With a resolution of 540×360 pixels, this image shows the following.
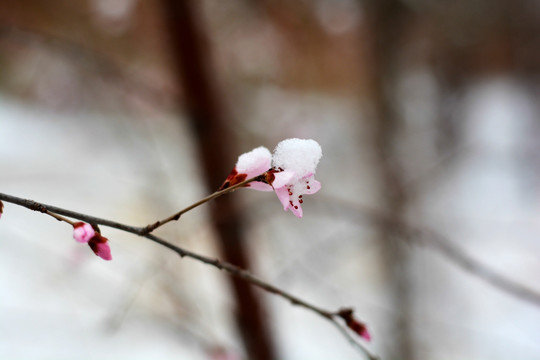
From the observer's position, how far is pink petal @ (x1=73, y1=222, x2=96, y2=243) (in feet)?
0.95

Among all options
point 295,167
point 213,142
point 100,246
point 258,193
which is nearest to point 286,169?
point 295,167

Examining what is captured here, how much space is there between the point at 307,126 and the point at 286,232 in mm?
655

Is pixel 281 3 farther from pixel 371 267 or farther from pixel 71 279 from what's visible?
pixel 371 267

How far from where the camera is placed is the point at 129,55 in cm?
257

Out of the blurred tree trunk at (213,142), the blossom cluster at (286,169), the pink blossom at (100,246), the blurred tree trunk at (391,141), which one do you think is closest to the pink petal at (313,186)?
the blossom cluster at (286,169)

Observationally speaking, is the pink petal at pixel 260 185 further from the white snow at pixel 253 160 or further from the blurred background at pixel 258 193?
the blurred background at pixel 258 193

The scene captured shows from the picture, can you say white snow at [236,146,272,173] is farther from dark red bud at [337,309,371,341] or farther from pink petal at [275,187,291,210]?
dark red bud at [337,309,371,341]

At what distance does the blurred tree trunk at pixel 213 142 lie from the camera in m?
0.86

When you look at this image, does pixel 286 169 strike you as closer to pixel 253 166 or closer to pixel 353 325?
pixel 253 166

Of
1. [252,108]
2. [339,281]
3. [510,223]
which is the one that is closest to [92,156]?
[252,108]

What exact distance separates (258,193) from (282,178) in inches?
72.8

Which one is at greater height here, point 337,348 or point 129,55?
point 129,55

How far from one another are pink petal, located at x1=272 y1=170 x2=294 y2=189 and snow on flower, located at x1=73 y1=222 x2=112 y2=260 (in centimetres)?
13

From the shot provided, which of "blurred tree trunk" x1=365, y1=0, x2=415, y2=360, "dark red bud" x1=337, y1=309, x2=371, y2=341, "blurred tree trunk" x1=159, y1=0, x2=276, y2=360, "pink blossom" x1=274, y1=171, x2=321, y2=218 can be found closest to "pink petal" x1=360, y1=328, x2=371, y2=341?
"dark red bud" x1=337, y1=309, x2=371, y2=341
